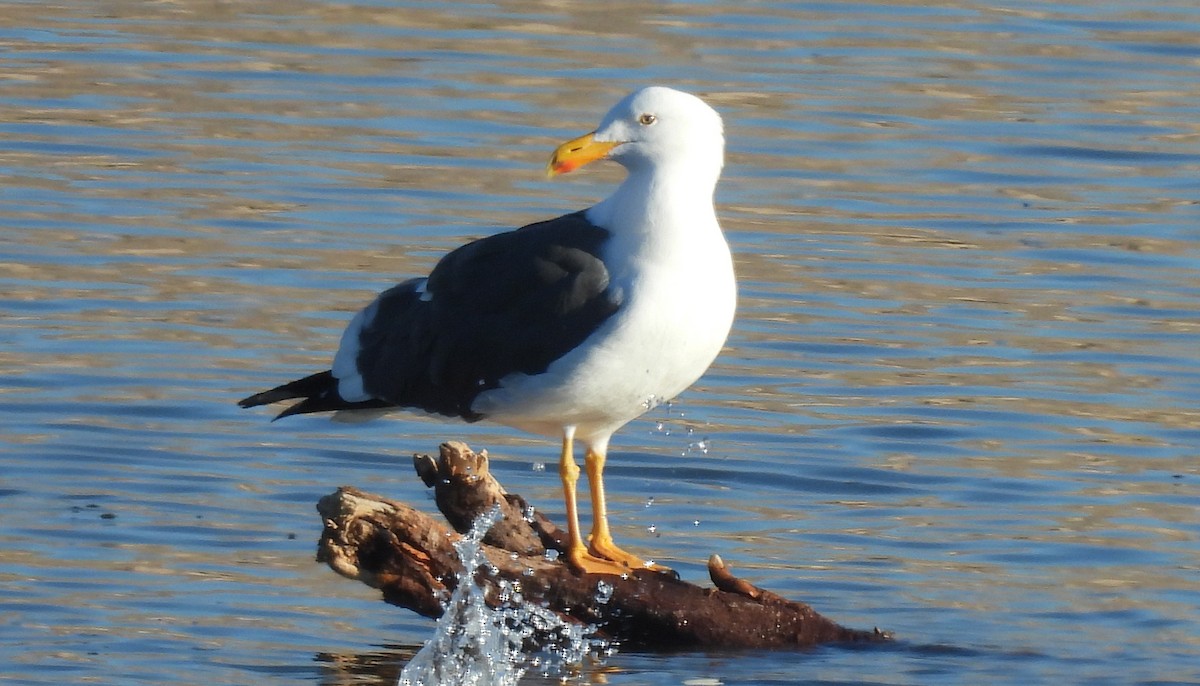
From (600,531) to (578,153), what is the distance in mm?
1156

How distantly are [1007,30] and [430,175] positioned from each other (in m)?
5.64

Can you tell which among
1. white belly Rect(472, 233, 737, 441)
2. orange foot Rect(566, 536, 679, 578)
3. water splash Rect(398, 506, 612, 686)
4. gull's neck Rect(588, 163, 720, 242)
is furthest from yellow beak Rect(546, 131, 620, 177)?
orange foot Rect(566, 536, 679, 578)

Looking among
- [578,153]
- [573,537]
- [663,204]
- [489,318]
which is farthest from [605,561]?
Answer: [578,153]

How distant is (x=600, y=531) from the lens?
7543mm

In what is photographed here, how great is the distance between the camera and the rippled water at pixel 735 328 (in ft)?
25.6

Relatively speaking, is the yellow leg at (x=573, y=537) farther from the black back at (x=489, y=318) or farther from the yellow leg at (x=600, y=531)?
the black back at (x=489, y=318)

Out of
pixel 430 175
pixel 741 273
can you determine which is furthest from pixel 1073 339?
pixel 430 175

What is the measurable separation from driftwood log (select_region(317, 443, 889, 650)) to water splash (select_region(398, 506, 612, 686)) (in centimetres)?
4

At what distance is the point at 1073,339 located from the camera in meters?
10.9

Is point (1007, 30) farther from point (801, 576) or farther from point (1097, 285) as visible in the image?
point (801, 576)

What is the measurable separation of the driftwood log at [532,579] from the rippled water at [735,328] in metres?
0.10

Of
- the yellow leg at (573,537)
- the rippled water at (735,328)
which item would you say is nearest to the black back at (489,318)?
the yellow leg at (573,537)

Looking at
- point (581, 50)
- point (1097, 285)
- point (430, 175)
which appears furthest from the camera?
point (581, 50)

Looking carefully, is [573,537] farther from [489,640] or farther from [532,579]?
[489,640]
